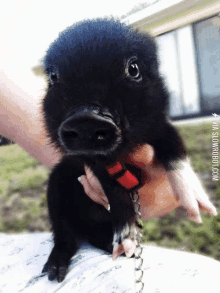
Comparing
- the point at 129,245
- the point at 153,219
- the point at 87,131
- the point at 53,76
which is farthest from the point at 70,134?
the point at 153,219

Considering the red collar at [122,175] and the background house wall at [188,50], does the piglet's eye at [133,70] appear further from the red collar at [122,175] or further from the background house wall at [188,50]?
the red collar at [122,175]

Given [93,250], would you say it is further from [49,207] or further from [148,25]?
[148,25]

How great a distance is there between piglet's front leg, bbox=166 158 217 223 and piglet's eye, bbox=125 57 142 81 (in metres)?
0.27

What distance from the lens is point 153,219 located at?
1.41 meters

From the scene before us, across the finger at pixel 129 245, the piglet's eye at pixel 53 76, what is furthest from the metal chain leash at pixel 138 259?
the piglet's eye at pixel 53 76

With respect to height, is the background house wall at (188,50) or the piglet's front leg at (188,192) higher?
the background house wall at (188,50)

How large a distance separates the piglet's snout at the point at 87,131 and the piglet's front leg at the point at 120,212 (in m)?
0.18

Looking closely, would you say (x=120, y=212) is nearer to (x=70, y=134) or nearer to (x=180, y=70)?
(x=70, y=134)

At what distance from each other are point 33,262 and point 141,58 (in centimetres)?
58

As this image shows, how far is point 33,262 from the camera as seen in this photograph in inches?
27.7

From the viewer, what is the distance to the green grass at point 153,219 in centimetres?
93

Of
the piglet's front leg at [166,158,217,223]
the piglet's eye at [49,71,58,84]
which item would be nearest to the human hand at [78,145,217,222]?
the piglet's front leg at [166,158,217,223]

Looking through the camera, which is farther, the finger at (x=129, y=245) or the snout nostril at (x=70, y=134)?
the finger at (x=129, y=245)

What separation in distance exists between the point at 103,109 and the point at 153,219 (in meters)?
1.05
